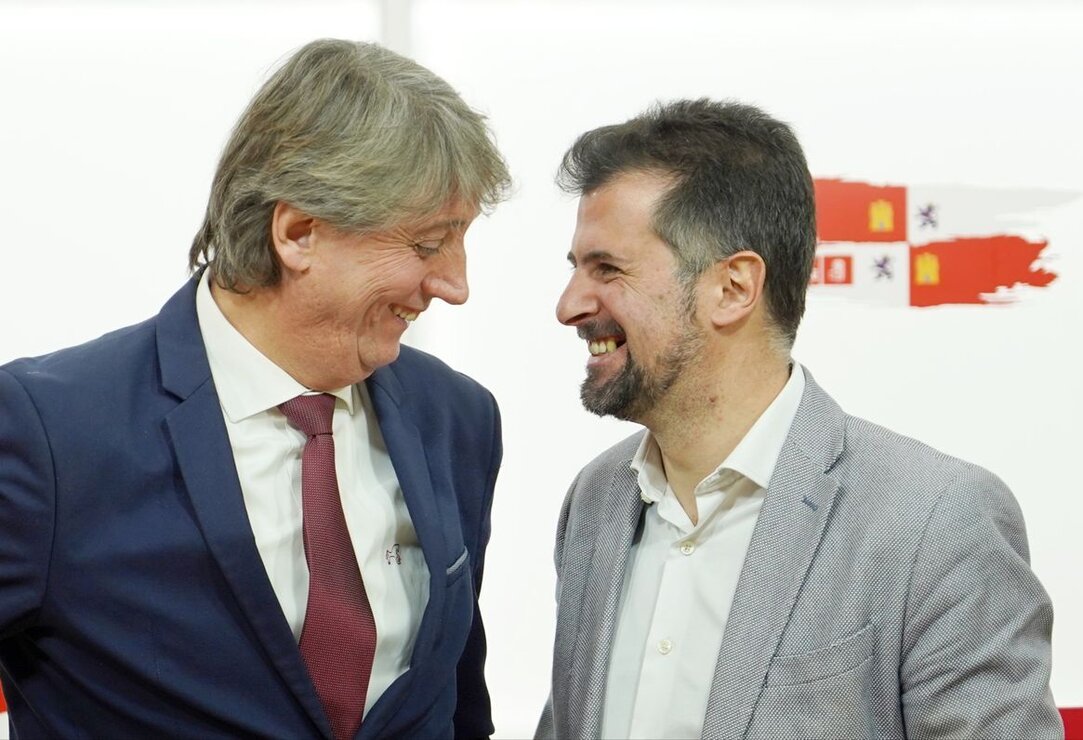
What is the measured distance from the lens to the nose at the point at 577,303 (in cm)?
205

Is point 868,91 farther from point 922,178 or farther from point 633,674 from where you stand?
point 633,674

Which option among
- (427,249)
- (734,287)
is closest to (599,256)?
(734,287)

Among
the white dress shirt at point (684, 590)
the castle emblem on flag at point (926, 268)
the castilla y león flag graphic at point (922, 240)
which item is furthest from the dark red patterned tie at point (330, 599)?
the castle emblem on flag at point (926, 268)

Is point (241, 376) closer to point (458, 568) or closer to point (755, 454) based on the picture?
point (458, 568)

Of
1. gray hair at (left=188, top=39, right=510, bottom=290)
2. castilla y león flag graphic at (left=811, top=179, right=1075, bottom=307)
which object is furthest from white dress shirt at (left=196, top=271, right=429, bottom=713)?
castilla y león flag graphic at (left=811, top=179, right=1075, bottom=307)

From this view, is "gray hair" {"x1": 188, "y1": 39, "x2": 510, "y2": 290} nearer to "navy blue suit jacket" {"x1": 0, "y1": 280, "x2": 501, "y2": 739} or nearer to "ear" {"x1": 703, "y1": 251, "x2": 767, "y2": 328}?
"navy blue suit jacket" {"x1": 0, "y1": 280, "x2": 501, "y2": 739}

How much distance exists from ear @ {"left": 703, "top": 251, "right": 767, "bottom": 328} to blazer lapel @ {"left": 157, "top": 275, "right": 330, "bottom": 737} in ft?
2.50

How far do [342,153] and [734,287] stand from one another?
64 centimetres

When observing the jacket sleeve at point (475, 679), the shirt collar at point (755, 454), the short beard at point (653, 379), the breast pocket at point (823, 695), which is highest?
the short beard at point (653, 379)

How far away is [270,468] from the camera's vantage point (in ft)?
5.96

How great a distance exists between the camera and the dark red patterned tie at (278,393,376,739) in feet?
5.82

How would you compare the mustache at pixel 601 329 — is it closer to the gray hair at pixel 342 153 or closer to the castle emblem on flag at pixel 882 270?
the gray hair at pixel 342 153

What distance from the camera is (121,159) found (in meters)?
3.08

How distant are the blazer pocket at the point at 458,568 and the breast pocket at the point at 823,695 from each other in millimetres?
489
